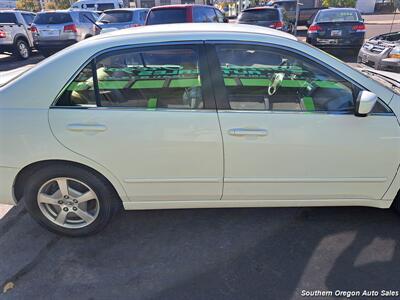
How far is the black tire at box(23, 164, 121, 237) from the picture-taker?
2.54 m

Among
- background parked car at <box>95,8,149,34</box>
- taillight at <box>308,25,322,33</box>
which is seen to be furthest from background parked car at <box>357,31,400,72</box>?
background parked car at <box>95,8,149,34</box>

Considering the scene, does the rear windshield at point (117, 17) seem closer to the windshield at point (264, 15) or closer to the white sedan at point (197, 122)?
the windshield at point (264, 15)

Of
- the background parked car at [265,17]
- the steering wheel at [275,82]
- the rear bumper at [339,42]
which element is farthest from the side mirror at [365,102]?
the background parked car at [265,17]

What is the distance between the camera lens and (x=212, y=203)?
2701 mm

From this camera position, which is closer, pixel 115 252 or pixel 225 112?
pixel 225 112

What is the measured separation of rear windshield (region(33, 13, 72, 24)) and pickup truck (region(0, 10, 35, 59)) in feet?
2.04

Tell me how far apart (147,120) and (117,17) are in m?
11.0

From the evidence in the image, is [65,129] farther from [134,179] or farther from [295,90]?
[295,90]

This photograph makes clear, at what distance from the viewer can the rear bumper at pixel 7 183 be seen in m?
2.55

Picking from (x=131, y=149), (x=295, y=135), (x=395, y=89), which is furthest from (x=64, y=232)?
(x=395, y=89)

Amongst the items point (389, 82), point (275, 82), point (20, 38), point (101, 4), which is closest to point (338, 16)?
point (389, 82)

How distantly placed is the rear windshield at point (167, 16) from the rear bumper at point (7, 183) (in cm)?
725

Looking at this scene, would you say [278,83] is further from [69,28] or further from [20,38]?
[20,38]

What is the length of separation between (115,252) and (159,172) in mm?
740
